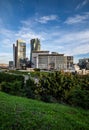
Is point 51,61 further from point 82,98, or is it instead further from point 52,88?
point 82,98

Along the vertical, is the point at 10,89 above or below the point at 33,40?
below

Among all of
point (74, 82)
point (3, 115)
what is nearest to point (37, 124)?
point (3, 115)

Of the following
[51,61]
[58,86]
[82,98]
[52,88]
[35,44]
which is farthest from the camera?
[35,44]

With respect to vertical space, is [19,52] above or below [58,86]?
above

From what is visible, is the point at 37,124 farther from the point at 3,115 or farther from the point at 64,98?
the point at 64,98

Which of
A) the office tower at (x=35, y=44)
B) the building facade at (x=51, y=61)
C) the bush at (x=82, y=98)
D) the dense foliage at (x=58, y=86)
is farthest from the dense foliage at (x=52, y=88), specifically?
the office tower at (x=35, y=44)

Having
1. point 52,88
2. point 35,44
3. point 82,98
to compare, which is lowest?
point 52,88

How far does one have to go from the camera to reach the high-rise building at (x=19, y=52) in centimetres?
14900

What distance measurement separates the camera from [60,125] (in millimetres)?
5363

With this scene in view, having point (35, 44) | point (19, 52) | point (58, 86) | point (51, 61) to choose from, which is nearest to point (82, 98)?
point (58, 86)

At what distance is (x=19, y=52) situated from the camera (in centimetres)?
15312

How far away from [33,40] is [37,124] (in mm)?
161447

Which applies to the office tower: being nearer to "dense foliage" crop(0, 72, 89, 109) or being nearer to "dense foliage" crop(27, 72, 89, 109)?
"dense foliage" crop(0, 72, 89, 109)

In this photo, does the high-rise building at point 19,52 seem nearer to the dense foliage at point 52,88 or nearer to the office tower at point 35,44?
the office tower at point 35,44
